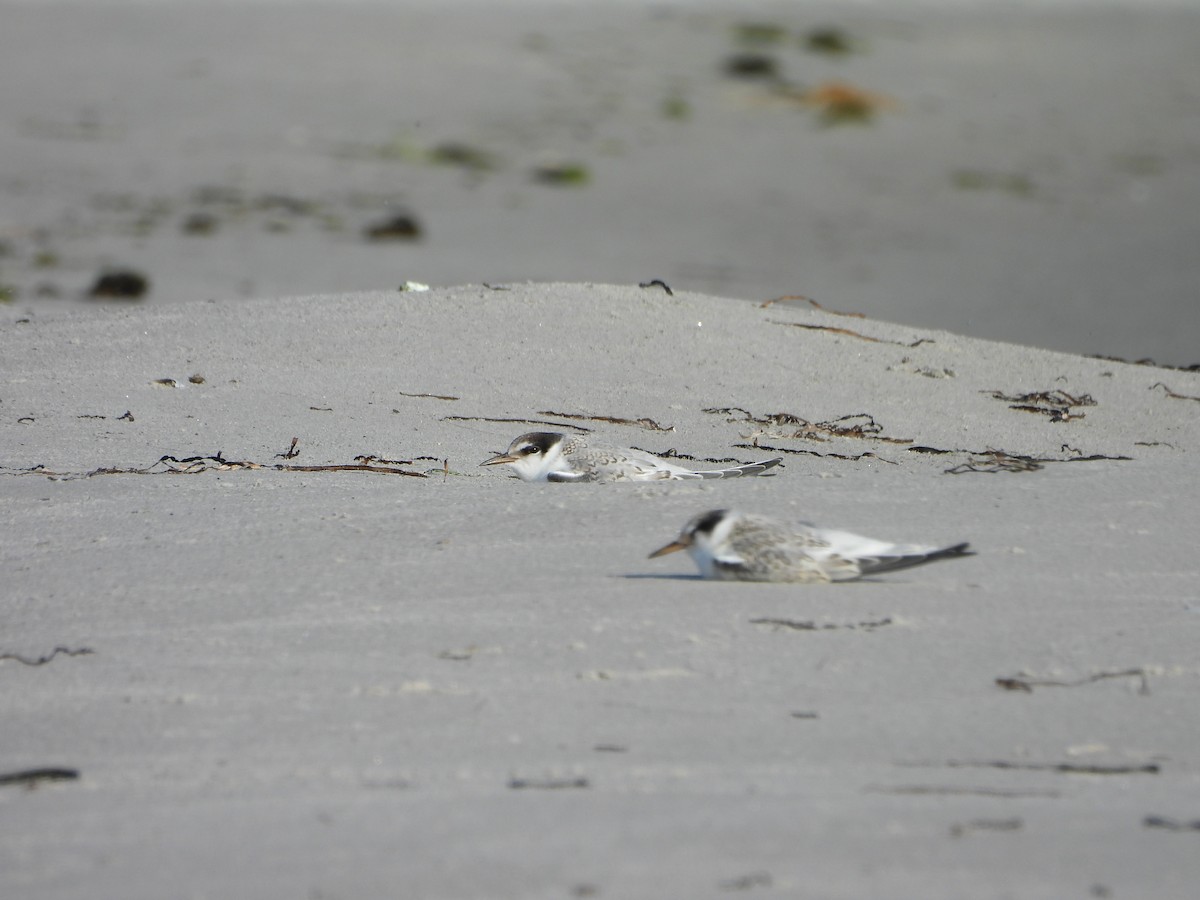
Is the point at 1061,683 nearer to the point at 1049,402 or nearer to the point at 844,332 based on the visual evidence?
the point at 1049,402

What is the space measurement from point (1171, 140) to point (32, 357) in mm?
15265

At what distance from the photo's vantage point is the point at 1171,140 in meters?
18.0

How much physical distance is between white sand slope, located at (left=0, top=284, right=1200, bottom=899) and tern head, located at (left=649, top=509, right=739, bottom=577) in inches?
2.9

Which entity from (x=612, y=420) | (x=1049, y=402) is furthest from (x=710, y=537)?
(x=1049, y=402)

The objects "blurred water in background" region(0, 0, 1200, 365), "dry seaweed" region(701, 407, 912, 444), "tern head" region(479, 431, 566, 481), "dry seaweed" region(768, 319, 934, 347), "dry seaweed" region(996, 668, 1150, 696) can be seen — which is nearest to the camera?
"dry seaweed" region(996, 668, 1150, 696)

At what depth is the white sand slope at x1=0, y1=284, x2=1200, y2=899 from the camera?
234 centimetres

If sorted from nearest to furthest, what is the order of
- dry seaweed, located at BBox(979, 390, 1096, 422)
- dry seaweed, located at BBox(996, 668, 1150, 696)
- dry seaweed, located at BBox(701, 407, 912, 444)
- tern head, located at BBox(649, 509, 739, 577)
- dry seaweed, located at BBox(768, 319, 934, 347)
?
dry seaweed, located at BBox(996, 668, 1150, 696) < tern head, located at BBox(649, 509, 739, 577) < dry seaweed, located at BBox(701, 407, 912, 444) < dry seaweed, located at BBox(979, 390, 1096, 422) < dry seaweed, located at BBox(768, 319, 934, 347)

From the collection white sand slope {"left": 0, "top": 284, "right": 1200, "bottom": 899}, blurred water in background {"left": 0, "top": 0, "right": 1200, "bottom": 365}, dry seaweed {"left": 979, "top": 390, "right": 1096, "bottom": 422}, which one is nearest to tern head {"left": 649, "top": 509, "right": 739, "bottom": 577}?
white sand slope {"left": 0, "top": 284, "right": 1200, "bottom": 899}

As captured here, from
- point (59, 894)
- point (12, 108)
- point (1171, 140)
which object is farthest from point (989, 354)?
point (12, 108)

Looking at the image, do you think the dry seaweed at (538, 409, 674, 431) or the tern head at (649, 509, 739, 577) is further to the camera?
the dry seaweed at (538, 409, 674, 431)

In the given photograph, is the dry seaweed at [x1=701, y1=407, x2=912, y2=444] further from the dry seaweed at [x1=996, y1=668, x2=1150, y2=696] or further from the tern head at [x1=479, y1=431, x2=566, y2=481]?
the dry seaweed at [x1=996, y1=668, x2=1150, y2=696]

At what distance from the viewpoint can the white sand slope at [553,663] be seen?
234 centimetres

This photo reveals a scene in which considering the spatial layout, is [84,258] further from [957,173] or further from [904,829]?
[904,829]

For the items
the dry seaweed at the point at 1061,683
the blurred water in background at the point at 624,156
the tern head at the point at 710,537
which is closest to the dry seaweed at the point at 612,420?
the tern head at the point at 710,537
